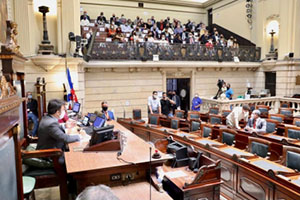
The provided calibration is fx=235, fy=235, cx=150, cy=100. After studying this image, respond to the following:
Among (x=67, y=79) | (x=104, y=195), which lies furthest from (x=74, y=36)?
(x=104, y=195)

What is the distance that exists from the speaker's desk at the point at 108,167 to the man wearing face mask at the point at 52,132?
0.47m

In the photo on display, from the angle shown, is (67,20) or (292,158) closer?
(292,158)

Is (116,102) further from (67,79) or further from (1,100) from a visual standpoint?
(1,100)

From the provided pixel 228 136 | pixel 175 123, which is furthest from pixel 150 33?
pixel 228 136

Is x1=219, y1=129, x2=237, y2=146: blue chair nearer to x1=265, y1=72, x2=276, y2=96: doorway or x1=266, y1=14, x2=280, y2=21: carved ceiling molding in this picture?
x1=265, y1=72, x2=276, y2=96: doorway

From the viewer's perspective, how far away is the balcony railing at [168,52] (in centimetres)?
1030

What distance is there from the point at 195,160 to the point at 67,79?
5.35m

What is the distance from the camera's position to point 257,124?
5543 millimetres

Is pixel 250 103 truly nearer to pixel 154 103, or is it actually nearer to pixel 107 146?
pixel 154 103

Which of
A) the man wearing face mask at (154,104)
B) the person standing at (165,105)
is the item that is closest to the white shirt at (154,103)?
the man wearing face mask at (154,104)

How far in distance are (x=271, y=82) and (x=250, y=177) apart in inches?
460

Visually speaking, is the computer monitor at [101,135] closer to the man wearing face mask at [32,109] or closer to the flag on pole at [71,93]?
the man wearing face mask at [32,109]

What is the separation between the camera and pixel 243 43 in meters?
14.7

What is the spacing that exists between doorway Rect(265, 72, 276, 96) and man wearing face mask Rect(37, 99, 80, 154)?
12856 millimetres
